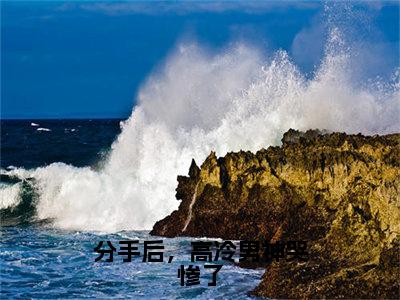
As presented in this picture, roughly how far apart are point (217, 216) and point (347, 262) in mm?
4732

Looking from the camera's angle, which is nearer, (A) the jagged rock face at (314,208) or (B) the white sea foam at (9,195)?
(A) the jagged rock face at (314,208)

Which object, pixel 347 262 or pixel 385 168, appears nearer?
pixel 347 262

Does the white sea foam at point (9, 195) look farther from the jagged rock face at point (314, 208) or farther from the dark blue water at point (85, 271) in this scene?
the jagged rock face at point (314, 208)

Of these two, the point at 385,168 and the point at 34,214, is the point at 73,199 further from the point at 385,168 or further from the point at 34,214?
the point at 385,168

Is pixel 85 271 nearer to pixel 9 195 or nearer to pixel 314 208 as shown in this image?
pixel 314 208

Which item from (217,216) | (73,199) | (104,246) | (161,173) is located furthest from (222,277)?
(73,199)

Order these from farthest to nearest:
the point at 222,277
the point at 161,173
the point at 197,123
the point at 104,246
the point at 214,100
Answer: the point at 214,100 < the point at 197,123 < the point at 161,173 < the point at 104,246 < the point at 222,277

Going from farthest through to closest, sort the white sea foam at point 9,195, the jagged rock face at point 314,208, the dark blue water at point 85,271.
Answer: the white sea foam at point 9,195
the dark blue water at point 85,271
the jagged rock face at point 314,208

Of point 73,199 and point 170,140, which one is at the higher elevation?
point 170,140

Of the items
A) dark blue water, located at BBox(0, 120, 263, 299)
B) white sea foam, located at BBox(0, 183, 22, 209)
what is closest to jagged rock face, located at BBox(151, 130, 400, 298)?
dark blue water, located at BBox(0, 120, 263, 299)

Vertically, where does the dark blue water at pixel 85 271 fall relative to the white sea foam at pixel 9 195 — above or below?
below

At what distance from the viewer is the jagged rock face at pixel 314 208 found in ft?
38.8

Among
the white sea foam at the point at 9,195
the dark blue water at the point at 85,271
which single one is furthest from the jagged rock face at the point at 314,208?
the white sea foam at the point at 9,195

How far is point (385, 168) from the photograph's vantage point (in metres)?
14.8
